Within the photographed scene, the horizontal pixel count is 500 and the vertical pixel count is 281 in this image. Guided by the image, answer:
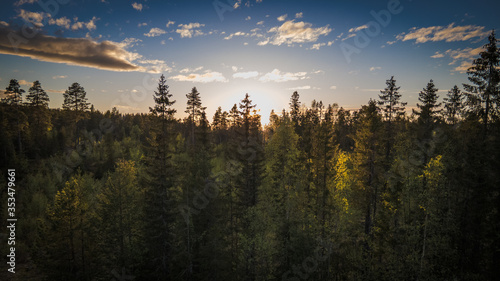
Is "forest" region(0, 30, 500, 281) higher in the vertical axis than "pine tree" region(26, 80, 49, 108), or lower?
lower

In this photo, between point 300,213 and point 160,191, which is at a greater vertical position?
point 160,191

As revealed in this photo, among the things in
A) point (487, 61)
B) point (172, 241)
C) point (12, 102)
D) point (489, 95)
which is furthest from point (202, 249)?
point (12, 102)

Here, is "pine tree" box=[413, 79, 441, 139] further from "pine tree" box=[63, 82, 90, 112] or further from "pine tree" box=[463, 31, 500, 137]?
"pine tree" box=[63, 82, 90, 112]

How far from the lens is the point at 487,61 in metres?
17.4

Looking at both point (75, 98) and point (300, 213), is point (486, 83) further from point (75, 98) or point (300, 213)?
point (75, 98)

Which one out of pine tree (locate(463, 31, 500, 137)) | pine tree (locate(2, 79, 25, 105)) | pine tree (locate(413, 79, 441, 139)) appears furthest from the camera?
pine tree (locate(2, 79, 25, 105))

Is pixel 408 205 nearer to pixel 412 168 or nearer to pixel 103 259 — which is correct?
pixel 412 168

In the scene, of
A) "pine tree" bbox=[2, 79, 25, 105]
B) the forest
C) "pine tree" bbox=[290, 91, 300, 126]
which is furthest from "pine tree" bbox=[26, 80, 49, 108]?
"pine tree" bbox=[290, 91, 300, 126]

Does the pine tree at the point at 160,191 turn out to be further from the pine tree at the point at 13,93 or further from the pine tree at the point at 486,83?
the pine tree at the point at 13,93

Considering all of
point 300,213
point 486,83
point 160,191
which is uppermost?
point 486,83

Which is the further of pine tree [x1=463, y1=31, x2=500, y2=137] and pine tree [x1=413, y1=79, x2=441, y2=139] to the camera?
pine tree [x1=413, y1=79, x2=441, y2=139]

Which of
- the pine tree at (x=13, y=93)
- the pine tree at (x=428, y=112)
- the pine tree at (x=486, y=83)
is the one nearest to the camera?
the pine tree at (x=486, y=83)

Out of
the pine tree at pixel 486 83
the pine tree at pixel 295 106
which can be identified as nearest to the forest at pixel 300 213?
the pine tree at pixel 486 83

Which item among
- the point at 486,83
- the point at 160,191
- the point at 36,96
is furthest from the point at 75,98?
the point at 486,83
